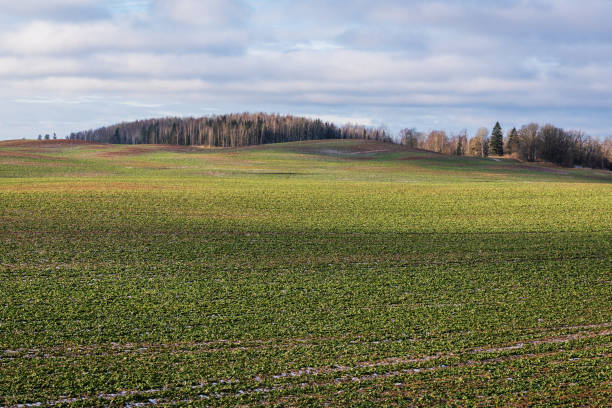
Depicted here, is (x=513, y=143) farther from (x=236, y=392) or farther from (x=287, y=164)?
(x=236, y=392)

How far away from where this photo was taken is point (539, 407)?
314 inches

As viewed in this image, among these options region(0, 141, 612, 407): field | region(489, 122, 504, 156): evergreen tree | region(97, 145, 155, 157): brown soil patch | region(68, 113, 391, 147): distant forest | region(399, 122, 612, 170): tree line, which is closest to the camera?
region(0, 141, 612, 407): field

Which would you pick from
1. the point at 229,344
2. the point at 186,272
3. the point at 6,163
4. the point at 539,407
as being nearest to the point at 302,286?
the point at 186,272

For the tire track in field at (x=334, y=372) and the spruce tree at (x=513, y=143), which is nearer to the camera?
the tire track in field at (x=334, y=372)

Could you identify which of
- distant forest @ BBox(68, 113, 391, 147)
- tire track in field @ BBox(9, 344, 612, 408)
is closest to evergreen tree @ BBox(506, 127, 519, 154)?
distant forest @ BBox(68, 113, 391, 147)

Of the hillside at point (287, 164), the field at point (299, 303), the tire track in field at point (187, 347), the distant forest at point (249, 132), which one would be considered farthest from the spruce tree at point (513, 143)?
the tire track in field at point (187, 347)

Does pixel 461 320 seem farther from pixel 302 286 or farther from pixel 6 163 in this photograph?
pixel 6 163

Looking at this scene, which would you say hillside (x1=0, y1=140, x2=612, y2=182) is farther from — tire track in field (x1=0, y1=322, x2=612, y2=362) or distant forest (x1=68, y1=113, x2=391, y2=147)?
distant forest (x1=68, y1=113, x2=391, y2=147)

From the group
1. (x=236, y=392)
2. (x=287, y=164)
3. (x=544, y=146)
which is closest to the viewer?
(x=236, y=392)

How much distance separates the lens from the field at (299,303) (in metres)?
8.54

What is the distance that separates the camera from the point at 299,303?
12922 millimetres

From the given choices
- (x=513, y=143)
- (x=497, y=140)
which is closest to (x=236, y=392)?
(x=513, y=143)

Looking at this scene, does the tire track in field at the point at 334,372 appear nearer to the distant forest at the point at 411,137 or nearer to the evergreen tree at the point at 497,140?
the distant forest at the point at 411,137

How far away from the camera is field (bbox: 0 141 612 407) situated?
8539mm
